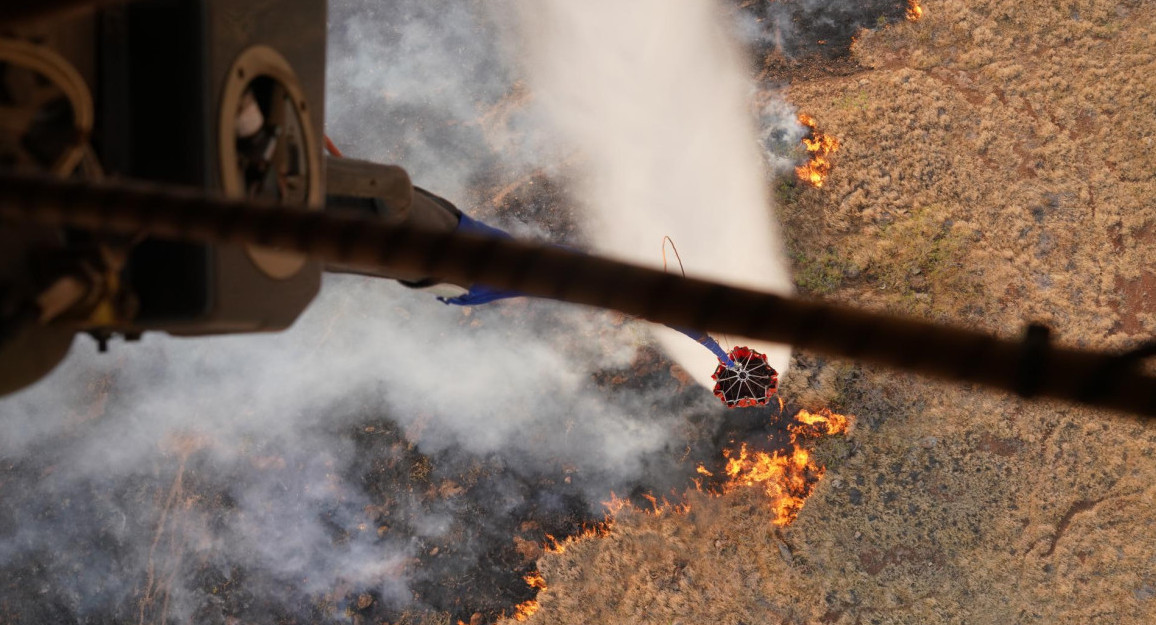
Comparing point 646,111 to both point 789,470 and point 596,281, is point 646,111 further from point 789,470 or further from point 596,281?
point 596,281

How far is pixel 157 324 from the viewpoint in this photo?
1.96 m

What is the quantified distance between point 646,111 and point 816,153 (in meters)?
1.56

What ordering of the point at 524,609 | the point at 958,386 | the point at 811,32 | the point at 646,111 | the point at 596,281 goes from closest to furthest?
the point at 596,281 < the point at 958,386 < the point at 524,609 < the point at 811,32 < the point at 646,111

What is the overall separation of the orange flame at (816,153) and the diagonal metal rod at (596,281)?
18.0ft

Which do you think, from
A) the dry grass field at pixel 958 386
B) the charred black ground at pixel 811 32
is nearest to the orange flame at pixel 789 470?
the dry grass field at pixel 958 386

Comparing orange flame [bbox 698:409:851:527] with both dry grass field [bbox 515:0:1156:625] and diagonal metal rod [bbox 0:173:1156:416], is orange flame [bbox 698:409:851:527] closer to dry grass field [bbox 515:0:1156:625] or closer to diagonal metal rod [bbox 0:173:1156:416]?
dry grass field [bbox 515:0:1156:625]

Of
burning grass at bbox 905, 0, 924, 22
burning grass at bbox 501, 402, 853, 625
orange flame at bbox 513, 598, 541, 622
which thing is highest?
burning grass at bbox 905, 0, 924, 22

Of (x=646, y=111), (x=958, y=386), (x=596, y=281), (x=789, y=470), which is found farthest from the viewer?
(x=646, y=111)

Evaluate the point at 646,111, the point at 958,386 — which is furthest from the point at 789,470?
the point at 646,111

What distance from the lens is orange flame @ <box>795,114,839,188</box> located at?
6492 mm

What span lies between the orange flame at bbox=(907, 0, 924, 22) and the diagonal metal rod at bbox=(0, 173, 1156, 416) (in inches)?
242

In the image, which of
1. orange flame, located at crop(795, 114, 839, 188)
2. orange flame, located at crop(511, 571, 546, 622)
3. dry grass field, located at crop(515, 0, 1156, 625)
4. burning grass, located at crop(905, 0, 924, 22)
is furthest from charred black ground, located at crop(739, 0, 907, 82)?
orange flame, located at crop(511, 571, 546, 622)

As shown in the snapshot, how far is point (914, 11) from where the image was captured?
6512 millimetres

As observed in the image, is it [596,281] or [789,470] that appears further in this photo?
[789,470]
